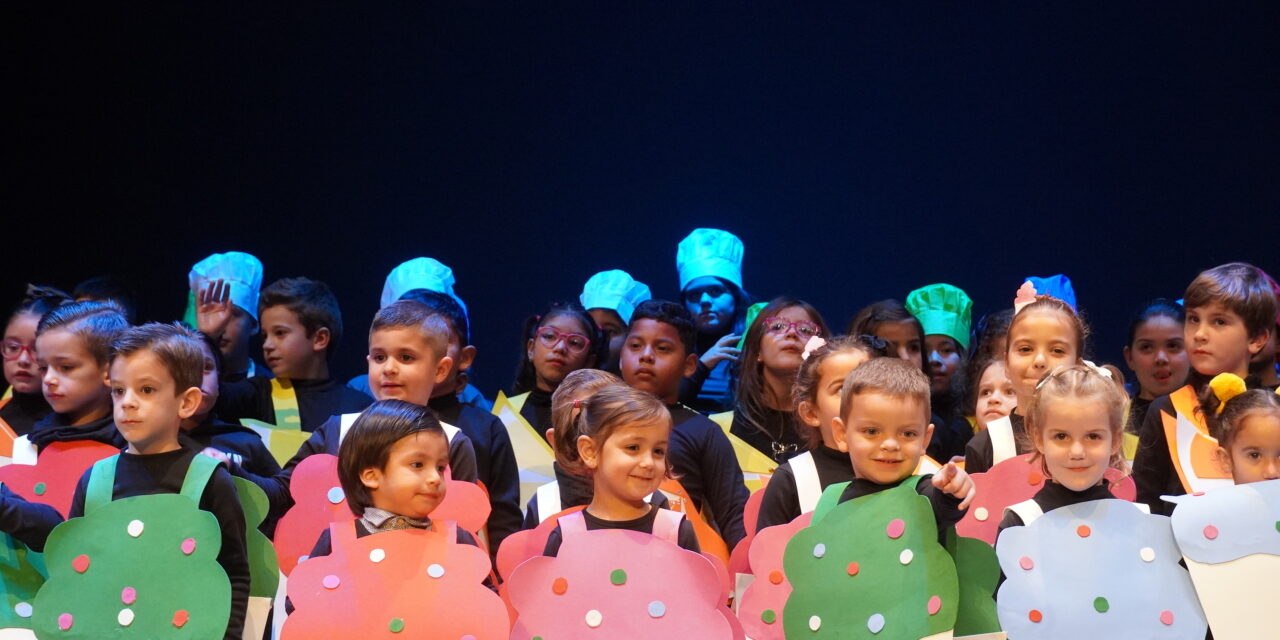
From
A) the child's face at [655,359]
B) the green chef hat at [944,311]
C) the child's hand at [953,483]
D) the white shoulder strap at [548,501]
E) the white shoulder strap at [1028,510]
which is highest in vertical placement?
the green chef hat at [944,311]

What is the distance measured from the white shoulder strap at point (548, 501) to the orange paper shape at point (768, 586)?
62cm

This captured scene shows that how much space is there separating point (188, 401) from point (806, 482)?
Result: 141 centimetres

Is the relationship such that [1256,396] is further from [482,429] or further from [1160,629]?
[482,429]

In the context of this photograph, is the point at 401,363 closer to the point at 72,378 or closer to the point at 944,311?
the point at 72,378

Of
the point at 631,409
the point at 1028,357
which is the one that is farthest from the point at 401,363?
the point at 1028,357

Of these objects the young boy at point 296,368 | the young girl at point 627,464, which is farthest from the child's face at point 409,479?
the young boy at point 296,368

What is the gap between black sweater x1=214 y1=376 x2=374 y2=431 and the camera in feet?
13.3

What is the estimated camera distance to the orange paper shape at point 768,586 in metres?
2.58

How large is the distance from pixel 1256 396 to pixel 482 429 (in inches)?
75.9

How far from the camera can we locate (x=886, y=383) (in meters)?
2.62

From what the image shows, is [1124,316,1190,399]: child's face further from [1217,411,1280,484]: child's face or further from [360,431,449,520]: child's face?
[360,431,449,520]: child's face

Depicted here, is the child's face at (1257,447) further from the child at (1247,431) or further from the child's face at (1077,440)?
the child's face at (1077,440)

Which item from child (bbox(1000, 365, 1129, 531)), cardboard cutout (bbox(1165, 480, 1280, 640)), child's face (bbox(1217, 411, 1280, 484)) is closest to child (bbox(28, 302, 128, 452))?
child (bbox(1000, 365, 1129, 531))

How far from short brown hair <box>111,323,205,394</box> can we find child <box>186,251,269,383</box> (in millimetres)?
1264
